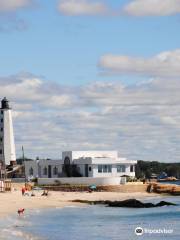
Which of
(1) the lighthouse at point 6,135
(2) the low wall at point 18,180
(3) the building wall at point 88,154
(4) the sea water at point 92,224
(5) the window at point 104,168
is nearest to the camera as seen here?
(4) the sea water at point 92,224

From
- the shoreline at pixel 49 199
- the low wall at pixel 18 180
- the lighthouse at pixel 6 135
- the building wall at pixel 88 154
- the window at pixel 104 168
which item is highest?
the lighthouse at pixel 6 135

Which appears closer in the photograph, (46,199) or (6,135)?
(46,199)

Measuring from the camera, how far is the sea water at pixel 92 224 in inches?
1526

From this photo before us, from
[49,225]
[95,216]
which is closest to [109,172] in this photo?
[95,216]

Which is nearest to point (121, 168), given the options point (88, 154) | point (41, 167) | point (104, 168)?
point (104, 168)

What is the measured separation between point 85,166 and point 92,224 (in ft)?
158

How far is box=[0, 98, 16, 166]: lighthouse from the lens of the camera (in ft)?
366

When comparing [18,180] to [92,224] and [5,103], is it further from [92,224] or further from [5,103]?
[92,224]

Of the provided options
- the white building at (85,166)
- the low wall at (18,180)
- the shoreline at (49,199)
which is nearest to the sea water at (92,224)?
the shoreline at (49,199)

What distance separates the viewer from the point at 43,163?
100875mm

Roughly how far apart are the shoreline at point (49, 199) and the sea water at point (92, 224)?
1973 mm

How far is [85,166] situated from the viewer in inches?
3745

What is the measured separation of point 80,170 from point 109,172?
409 cm

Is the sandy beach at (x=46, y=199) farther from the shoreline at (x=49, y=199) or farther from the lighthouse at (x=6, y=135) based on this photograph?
the lighthouse at (x=6, y=135)
